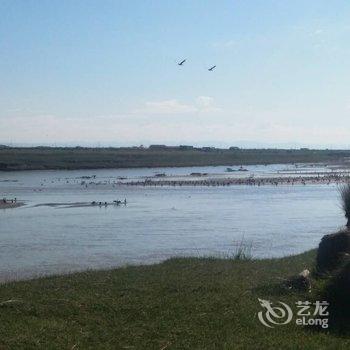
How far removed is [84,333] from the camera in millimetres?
11055

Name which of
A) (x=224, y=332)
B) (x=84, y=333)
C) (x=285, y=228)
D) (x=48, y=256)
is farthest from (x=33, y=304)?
(x=285, y=228)

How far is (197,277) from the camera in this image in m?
16.1

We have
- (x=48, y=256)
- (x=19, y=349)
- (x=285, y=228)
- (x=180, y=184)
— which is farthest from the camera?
(x=180, y=184)

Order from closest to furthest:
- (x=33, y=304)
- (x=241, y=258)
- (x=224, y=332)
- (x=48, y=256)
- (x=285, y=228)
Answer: (x=224, y=332)
(x=33, y=304)
(x=241, y=258)
(x=48, y=256)
(x=285, y=228)

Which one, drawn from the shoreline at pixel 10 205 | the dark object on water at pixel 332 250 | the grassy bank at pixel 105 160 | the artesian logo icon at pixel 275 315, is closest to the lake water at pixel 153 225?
the shoreline at pixel 10 205

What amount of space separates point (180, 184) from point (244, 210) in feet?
81.5

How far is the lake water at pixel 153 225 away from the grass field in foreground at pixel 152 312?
5.40 meters

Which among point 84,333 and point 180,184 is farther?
point 180,184

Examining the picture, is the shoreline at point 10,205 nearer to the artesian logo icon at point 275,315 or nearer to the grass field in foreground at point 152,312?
the grass field in foreground at point 152,312

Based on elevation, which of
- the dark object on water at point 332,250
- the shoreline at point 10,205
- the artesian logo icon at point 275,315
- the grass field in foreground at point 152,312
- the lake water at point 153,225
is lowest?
the shoreline at point 10,205

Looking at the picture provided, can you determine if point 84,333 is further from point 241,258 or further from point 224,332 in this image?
point 241,258
